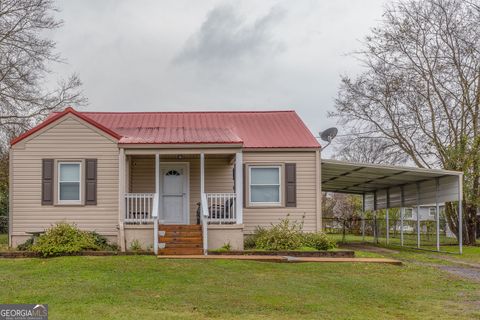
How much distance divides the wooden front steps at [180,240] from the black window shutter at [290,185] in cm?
293

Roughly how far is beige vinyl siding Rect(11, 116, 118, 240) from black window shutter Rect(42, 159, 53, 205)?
14cm

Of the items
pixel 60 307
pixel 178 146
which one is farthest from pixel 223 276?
pixel 178 146

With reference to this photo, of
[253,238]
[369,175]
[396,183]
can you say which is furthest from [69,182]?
[396,183]

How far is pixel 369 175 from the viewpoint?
20344 mm

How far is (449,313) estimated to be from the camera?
8.41 metres

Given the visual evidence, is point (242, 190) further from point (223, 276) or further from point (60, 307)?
point (60, 307)

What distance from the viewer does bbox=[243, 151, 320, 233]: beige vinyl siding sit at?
17391mm

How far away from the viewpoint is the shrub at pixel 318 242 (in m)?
15.9

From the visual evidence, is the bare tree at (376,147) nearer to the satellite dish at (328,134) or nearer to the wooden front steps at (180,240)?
the satellite dish at (328,134)

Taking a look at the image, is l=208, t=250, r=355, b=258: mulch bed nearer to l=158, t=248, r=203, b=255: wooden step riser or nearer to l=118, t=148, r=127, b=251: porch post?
l=158, t=248, r=203, b=255: wooden step riser

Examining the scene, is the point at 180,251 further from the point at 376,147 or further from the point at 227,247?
the point at 376,147

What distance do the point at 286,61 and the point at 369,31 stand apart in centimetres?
585

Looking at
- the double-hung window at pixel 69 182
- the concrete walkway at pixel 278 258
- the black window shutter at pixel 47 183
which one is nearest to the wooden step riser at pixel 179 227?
the concrete walkway at pixel 278 258

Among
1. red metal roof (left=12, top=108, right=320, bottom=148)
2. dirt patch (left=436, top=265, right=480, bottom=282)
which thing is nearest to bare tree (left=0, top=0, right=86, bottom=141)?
red metal roof (left=12, top=108, right=320, bottom=148)
